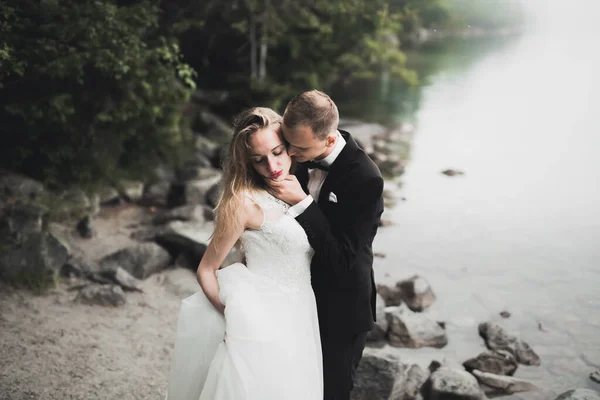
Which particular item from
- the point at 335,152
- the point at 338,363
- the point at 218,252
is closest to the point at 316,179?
the point at 335,152

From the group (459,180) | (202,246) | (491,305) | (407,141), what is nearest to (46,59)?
(202,246)

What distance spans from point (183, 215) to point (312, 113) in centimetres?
608

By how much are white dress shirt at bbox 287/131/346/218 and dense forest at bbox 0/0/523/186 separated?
142 inches

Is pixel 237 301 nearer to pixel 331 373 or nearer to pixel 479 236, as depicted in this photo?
pixel 331 373

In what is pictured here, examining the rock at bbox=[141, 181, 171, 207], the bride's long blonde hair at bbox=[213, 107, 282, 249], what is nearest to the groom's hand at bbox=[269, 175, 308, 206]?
the bride's long blonde hair at bbox=[213, 107, 282, 249]

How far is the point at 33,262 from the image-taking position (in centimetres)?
611

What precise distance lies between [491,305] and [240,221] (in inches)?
205

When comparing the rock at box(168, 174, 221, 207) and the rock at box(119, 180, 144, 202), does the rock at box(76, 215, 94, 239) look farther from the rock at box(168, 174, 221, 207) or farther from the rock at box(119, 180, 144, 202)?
the rock at box(168, 174, 221, 207)

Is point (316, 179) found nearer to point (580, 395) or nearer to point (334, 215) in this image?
point (334, 215)

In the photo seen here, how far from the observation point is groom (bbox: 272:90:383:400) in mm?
2811

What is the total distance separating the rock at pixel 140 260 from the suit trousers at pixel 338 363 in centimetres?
403

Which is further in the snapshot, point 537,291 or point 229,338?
point 537,291

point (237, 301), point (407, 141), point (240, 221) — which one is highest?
point (240, 221)

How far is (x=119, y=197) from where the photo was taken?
30.2 ft
